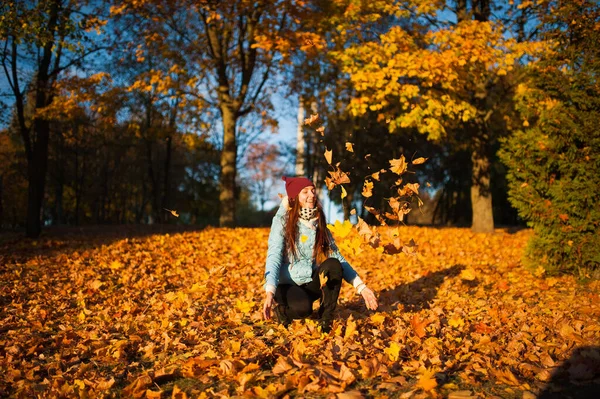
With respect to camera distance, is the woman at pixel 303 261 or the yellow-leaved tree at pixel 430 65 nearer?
the woman at pixel 303 261

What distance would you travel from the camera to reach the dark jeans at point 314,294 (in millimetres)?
4777

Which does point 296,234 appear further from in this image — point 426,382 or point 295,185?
point 426,382

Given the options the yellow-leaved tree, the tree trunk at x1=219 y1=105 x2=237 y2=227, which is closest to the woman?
the yellow-leaved tree

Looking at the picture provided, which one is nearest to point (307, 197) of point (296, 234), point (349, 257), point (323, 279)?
point (296, 234)

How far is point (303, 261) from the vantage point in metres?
5.02

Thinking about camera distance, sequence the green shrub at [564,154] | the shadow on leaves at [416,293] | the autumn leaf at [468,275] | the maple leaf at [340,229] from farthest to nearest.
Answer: the autumn leaf at [468,275] < the green shrub at [564,154] < the shadow on leaves at [416,293] < the maple leaf at [340,229]

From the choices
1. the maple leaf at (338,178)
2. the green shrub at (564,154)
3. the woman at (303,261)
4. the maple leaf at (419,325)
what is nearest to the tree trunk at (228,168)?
the green shrub at (564,154)

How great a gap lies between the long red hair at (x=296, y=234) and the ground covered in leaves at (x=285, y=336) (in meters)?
0.73

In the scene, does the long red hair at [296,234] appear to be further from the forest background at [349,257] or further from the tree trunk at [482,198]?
the tree trunk at [482,198]

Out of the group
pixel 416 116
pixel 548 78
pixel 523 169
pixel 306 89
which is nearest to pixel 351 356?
pixel 523 169

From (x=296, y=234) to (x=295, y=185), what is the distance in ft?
1.65

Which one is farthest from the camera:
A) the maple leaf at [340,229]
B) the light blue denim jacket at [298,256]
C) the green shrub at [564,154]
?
the green shrub at [564,154]

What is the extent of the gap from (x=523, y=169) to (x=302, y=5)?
27.1 ft

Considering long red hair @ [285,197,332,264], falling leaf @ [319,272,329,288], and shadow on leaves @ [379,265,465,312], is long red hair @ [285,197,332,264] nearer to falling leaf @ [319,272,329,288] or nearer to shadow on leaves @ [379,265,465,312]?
falling leaf @ [319,272,329,288]
